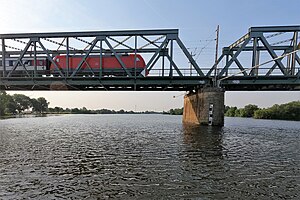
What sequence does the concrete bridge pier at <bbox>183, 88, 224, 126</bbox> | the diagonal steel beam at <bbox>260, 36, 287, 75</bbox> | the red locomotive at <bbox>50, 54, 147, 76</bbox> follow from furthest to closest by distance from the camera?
the red locomotive at <bbox>50, 54, 147, 76</bbox> < the diagonal steel beam at <bbox>260, 36, 287, 75</bbox> < the concrete bridge pier at <bbox>183, 88, 224, 126</bbox>

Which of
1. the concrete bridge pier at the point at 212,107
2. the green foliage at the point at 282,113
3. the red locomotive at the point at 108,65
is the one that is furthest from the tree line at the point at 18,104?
the green foliage at the point at 282,113

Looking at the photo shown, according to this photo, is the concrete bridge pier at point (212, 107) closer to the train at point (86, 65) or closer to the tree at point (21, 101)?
the train at point (86, 65)

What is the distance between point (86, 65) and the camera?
4112cm

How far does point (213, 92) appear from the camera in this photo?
124 feet

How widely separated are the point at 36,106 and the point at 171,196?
19212 cm

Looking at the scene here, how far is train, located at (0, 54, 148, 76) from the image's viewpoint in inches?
1559

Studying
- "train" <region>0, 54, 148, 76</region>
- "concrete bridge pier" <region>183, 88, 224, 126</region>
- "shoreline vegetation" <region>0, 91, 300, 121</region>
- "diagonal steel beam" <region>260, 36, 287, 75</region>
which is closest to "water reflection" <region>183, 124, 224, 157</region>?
"concrete bridge pier" <region>183, 88, 224, 126</region>

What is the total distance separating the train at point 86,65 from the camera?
3959cm

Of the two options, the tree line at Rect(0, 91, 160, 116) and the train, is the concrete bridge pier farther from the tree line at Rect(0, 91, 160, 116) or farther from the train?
the tree line at Rect(0, 91, 160, 116)

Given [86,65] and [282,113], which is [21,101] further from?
[282,113]

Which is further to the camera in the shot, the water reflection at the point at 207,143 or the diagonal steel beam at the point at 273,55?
the diagonal steel beam at the point at 273,55

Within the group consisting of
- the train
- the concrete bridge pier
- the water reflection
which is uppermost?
the train

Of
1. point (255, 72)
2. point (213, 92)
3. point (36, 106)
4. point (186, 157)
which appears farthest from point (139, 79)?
point (36, 106)

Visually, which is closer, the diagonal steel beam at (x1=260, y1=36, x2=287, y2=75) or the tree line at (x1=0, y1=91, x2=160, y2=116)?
the diagonal steel beam at (x1=260, y1=36, x2=287, y2=75)
